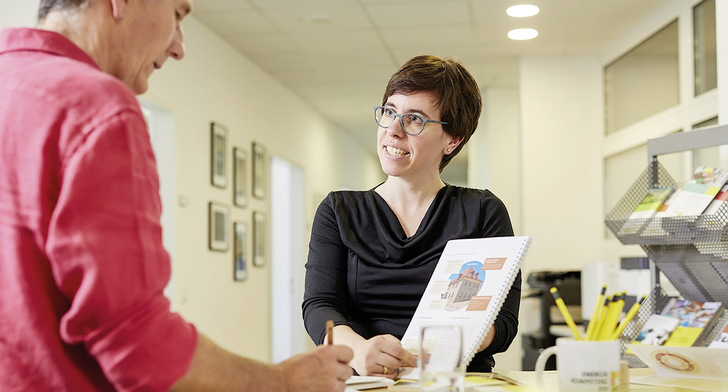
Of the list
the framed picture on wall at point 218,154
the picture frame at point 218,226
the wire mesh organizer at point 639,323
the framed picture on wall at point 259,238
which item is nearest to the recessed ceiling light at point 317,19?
the framed picture on wall at point 218,154

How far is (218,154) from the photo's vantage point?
20.2 feet

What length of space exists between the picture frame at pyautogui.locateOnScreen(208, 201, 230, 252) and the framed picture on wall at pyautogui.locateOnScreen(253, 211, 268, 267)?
771 mm

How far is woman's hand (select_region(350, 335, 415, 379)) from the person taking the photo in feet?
4.58


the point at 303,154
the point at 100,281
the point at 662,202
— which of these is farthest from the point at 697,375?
the point at 303,154

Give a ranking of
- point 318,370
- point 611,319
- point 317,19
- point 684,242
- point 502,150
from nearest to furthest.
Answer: point 318,370 < point 611,319 < point 684,242 < point 317,19 < point 502,150

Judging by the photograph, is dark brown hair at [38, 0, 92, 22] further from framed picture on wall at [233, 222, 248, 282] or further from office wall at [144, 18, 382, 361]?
framed picture on wall at [233, 222, 248, 282]

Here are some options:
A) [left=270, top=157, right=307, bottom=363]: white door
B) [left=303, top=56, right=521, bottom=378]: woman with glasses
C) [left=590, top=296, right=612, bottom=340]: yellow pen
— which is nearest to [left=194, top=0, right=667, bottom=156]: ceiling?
[left=270, top=157, right=307, bottom=363]: white door

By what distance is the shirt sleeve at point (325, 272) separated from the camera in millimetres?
1742

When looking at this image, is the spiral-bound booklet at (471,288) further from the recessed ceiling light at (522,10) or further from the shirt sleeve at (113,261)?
the recessed ceiling light at (522,10)

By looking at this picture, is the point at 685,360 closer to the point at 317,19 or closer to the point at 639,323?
the point at 639,323

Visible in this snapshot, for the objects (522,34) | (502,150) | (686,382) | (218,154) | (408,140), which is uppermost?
(522,34)

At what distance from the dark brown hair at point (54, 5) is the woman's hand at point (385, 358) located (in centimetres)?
78

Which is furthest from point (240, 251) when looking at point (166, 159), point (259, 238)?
point (166, 159)

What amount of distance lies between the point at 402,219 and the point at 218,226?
4.38 metres
